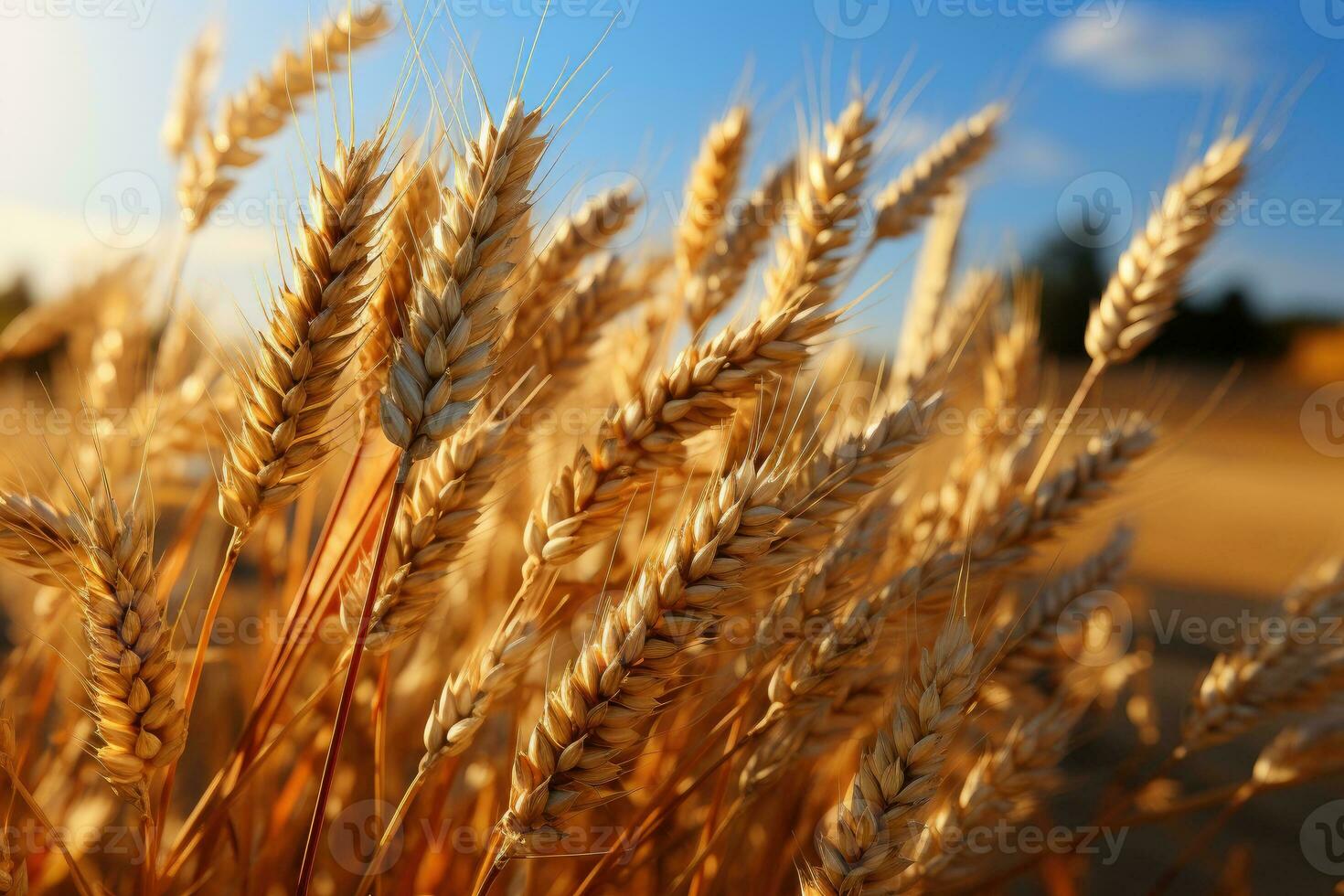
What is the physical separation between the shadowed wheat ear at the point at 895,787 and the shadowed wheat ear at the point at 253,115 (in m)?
1.66

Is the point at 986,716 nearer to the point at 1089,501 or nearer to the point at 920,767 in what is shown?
the point at 1089,501

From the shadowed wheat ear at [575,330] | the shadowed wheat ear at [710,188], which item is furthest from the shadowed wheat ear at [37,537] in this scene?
the shadowed wheat ear at [710,188]

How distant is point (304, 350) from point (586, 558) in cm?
99

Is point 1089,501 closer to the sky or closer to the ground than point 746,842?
closer to the sky

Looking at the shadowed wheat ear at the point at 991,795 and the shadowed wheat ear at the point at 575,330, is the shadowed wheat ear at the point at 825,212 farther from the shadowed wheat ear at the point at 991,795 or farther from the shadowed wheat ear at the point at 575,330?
the shadowed wheat ear at the point at 991,795

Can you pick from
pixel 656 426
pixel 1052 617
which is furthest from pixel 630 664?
pixel 1052 617

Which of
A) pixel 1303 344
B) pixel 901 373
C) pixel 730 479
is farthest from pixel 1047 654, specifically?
pixel 1303 344

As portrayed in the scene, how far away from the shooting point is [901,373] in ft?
6.13

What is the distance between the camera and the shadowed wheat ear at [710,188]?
1.75 m

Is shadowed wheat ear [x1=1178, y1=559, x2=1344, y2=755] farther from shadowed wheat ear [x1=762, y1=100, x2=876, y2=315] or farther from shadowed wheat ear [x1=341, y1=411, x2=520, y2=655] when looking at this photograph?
shadowed wheat ear [x1=341, y1=411, x2=520, y2=655]

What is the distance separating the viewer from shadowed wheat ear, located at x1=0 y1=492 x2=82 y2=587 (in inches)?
34.4

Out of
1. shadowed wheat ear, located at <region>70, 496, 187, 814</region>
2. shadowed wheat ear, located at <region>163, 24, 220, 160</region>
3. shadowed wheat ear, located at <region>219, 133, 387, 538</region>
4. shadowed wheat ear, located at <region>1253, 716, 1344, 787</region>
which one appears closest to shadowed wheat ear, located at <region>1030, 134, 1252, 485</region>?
shadowed wheat ear, located at <region>1253, 716, 1344, 787</region>

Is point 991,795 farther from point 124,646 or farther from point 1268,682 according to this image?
point 124,646

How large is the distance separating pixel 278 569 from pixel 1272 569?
8230 millimetres
